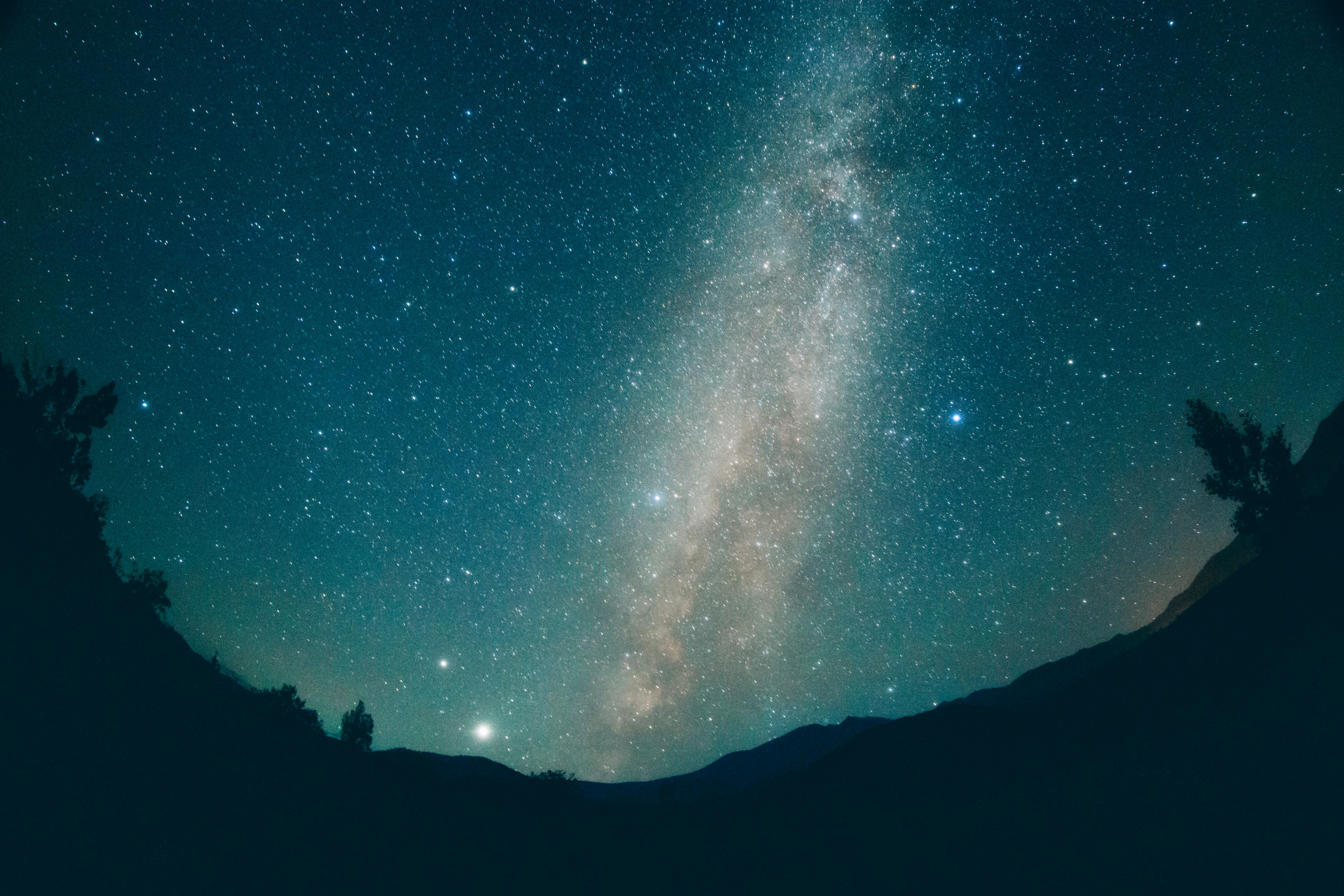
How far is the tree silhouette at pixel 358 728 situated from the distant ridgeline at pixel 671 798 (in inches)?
427

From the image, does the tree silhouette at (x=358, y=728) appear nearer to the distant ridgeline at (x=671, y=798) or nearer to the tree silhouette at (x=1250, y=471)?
the distant ridgeline at (x=671, y=798)

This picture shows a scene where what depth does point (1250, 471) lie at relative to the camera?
2316cm

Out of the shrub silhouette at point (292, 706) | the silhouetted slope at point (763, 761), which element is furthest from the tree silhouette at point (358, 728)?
the silhouetted slope at point (763, 761)

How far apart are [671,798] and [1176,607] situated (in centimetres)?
4760

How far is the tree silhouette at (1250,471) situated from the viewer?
72.4 feet

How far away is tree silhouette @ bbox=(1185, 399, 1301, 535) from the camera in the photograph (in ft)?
72.4

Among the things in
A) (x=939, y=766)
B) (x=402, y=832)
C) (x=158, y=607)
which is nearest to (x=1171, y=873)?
(x=939, y=766)

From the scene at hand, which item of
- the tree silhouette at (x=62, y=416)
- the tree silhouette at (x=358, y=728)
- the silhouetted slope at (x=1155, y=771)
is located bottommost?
the silhouetted slope at (x=1155, y=771)

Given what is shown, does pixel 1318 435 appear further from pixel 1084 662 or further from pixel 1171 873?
pixel 1171 873

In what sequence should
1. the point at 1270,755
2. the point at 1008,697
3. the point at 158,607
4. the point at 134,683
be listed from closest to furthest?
the point at 1270,755 → the point at 134,683 → the point at 158,607 → the point at 1008,697

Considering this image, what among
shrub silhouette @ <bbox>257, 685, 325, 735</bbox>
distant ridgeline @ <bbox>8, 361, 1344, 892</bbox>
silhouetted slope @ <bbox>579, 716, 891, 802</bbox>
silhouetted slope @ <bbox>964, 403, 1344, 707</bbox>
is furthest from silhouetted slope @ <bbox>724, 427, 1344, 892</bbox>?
silhouetted slope @ <bbox>579, 716, 891, 802</bbox>

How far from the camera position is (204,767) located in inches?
696

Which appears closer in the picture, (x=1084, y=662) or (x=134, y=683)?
(x=134, y=683)

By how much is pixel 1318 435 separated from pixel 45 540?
62823mm
